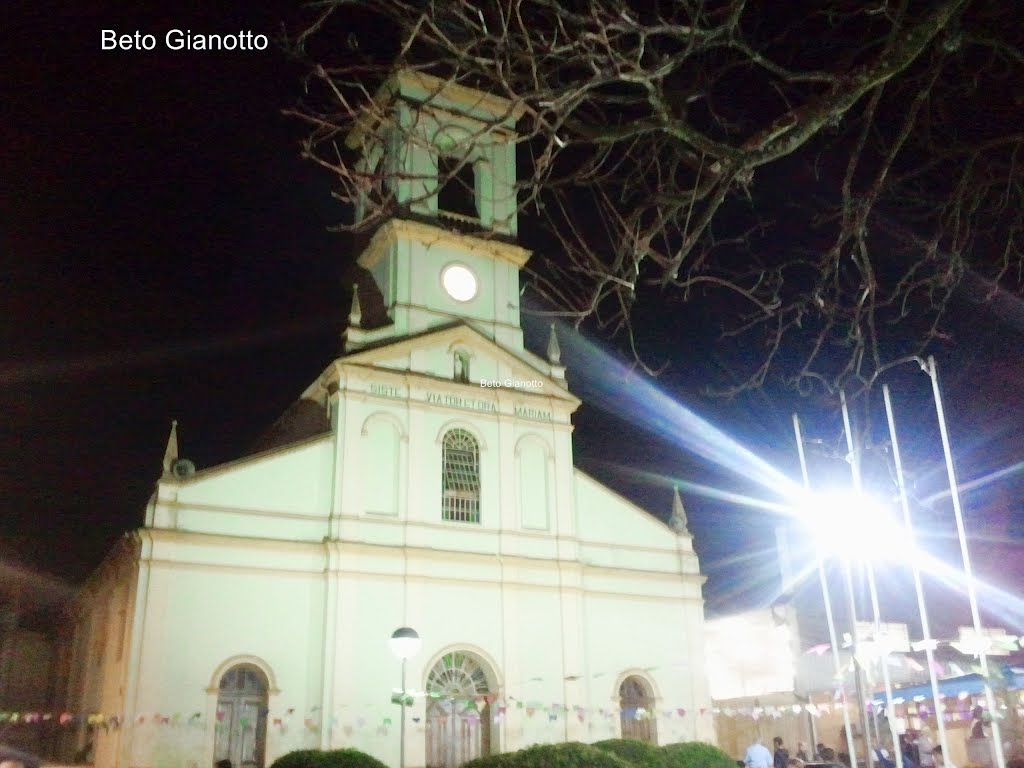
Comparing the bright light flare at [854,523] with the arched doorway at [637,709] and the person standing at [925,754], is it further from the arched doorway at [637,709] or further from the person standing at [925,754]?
the arched doorway at [637,709]

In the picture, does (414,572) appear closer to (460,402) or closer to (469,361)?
(460,402)

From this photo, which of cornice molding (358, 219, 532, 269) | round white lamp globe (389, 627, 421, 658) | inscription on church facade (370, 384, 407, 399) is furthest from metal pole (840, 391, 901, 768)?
cornice molding (358, 219, 532, 269)

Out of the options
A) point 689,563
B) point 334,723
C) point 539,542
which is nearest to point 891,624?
point 689,563

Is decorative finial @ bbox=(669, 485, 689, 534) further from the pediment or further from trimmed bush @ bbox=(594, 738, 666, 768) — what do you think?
trimmed bush @ bbox=(594, 738, 666, 768)

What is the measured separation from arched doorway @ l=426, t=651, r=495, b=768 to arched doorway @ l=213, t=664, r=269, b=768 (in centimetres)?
385

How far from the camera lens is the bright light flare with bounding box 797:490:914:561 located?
60.4ft

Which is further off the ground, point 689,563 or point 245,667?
point 689,563

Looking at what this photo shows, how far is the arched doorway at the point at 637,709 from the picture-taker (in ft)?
79.8

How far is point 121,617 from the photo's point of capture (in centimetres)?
2336

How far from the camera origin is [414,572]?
74.8 feet

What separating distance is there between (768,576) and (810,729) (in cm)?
1095

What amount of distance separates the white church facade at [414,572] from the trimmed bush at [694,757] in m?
8.42

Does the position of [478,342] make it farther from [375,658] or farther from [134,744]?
[134,744]

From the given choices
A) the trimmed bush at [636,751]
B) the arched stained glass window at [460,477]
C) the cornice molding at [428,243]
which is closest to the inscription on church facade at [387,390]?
the arched stained glass window at [460,477]
